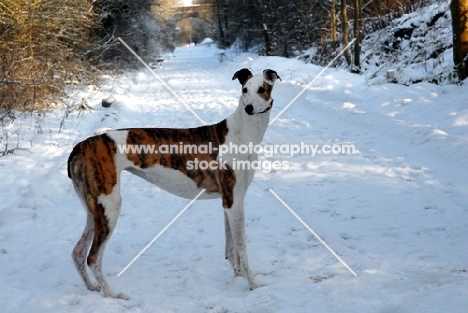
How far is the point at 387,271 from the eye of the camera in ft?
13.1

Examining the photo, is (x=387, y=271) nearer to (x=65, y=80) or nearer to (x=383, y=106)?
(x=383, y=106)

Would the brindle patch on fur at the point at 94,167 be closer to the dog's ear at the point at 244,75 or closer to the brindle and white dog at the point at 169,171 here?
the brindle and white dog at the point at 169,171

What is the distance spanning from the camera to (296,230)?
519 cm

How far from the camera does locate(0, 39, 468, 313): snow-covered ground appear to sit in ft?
12.3

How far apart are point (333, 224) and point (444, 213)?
50.6 inches

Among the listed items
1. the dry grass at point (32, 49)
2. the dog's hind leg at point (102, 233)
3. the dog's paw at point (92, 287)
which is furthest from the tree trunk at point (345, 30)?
the dog's paw at point (92, 287)

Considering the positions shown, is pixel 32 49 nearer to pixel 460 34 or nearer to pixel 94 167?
pixel 94 167

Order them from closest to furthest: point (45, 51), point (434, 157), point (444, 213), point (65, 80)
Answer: point (444, 213) → point (434, 157) → point (45, 51) → point (65, 80)

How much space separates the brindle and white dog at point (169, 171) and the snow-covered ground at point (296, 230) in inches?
14.9

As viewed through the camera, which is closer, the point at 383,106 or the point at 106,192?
the point at 106,192

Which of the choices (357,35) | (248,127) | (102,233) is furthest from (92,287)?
(357,35)

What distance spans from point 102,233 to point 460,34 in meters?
9.33

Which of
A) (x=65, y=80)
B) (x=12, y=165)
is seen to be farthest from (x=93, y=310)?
(x=65, y=80)

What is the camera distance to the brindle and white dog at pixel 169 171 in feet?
12.9
